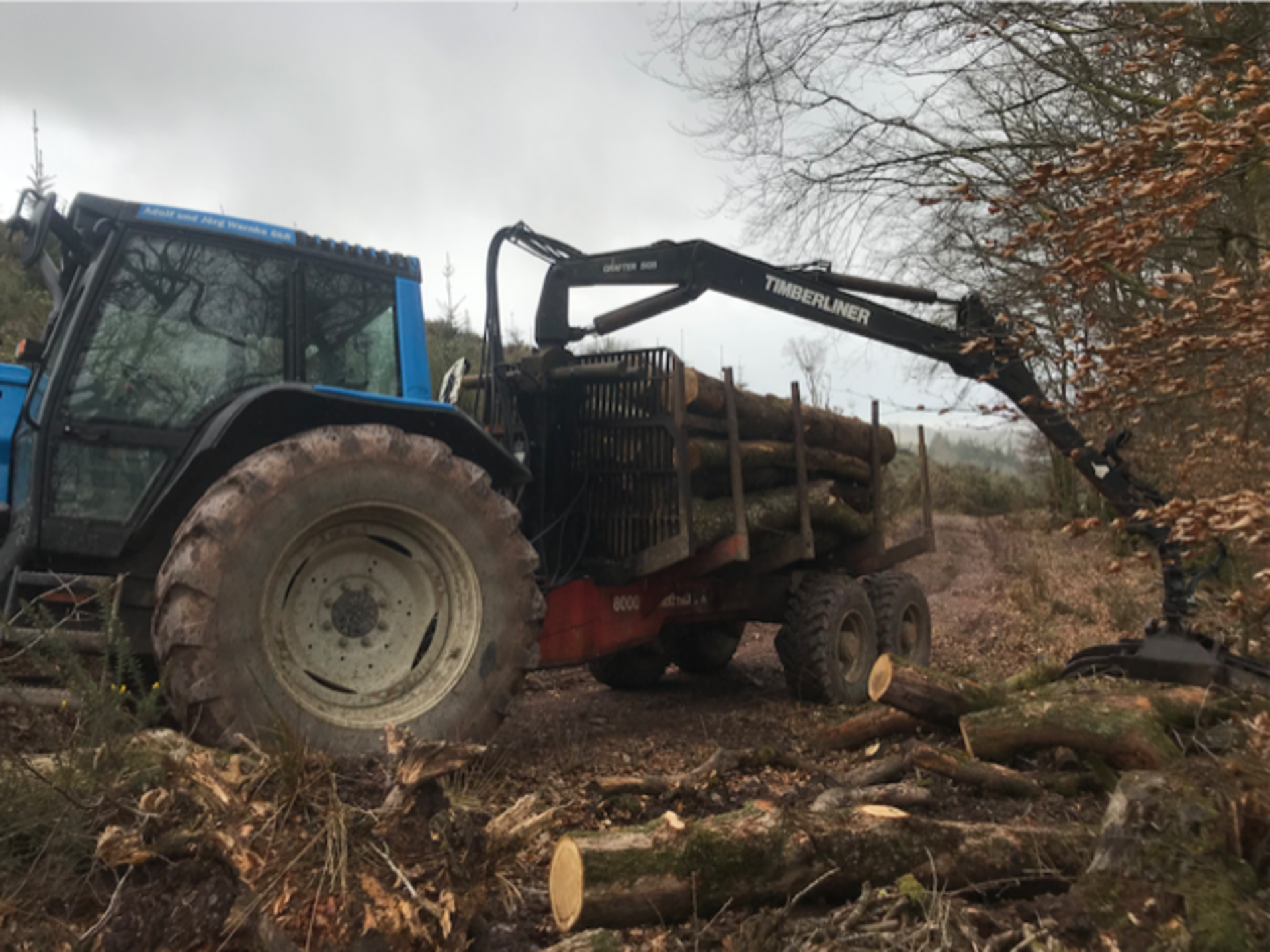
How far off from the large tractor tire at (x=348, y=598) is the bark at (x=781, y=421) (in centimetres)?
207

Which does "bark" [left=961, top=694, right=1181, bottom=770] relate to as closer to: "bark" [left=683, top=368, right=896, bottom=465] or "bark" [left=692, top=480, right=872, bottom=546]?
"bark" [left=692, top=480, right=872, bottom=546]

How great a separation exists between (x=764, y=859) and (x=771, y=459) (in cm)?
408

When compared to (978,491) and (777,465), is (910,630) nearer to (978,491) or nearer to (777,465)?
(777,465)

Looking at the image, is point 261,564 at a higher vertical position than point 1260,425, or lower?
lower

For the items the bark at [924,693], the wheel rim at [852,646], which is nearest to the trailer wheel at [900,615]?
the wheel rim at [852,646]

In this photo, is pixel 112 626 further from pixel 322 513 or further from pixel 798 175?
pixel 798 175

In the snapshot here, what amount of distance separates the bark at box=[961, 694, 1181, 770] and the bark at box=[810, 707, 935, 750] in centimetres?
51

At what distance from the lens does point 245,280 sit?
4.45 metres

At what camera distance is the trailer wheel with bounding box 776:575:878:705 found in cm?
679

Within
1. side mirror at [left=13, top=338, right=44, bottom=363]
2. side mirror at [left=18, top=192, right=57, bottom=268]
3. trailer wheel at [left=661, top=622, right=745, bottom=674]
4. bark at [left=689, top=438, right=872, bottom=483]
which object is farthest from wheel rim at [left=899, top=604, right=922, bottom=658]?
side mirror at [left=18, top=192, right=57, bottom=268]

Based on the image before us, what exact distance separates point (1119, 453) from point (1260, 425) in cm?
185

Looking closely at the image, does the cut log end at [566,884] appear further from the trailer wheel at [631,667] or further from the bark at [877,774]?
the trailer wheel at [631,667]

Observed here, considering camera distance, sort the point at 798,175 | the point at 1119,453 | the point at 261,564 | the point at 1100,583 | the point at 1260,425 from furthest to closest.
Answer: the point at 1100,583 < the point at 798,175 < the point at 1260,425 < the point at 1119,453 < the point at 261,564

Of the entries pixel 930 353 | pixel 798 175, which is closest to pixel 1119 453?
pixel 930 353
